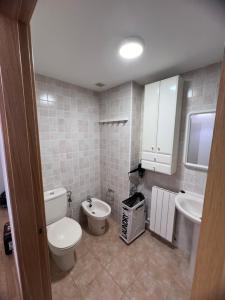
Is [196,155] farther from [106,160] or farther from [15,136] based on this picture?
[15,136]

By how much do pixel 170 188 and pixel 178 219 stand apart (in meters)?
0.42

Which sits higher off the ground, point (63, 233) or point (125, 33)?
point (125, 33)

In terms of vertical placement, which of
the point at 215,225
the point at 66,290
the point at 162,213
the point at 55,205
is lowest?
the point at 66,290

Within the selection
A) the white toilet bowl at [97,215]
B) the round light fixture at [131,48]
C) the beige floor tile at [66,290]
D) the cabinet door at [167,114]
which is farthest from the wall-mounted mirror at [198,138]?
the beige floor tile at [66,290]

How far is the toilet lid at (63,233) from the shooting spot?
1434mm

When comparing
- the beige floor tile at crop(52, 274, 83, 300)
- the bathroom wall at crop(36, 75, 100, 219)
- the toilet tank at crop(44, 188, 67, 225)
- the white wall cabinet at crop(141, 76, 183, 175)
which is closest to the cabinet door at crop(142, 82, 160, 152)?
the white wall cabinet at crop(141, 76, 183, 175)

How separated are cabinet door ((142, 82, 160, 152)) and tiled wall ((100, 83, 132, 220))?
0.78 feet

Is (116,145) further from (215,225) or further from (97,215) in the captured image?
(215,225)

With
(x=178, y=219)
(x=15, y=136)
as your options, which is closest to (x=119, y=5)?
(x=15, y=136)

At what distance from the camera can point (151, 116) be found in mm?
1727

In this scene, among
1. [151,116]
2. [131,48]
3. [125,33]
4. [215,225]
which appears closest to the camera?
[215,225]

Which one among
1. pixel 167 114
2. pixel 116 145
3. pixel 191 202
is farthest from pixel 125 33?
pixel 191 202

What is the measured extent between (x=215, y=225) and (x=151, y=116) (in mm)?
1523

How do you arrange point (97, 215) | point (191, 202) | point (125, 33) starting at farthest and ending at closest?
1. point (97, 215)
2. point (191, 202)
3. point (125, 33)
